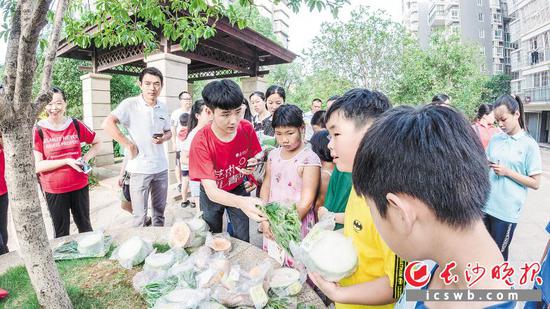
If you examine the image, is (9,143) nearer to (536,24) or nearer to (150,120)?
(150,120)

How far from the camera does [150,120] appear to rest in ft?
10.9

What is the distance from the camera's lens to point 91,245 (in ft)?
6.69

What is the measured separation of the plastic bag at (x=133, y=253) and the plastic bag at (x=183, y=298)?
23.1 inches

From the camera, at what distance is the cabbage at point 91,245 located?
80.3 inches

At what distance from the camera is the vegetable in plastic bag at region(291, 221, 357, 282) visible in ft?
3.59

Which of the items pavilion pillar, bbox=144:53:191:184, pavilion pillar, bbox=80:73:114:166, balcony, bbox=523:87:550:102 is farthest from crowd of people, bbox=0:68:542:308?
balcony, bbox=523:87:550:102

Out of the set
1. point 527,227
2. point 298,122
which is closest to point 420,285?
point 298,122

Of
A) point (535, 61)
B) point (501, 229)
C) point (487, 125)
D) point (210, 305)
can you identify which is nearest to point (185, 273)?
point (210, 305)

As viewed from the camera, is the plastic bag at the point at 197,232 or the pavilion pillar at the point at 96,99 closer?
the plastic bag at the point at 197,232

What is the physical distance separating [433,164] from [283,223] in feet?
3.21

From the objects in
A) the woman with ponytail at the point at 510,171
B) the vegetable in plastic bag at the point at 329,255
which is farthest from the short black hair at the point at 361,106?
the woman with ponytail at the point at 510,171

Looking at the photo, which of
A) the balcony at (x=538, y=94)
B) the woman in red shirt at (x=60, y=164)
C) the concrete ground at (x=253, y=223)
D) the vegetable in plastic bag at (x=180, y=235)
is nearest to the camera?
the vegetable in plastic bag at (x=180, y=235)

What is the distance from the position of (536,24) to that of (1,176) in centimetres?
3597

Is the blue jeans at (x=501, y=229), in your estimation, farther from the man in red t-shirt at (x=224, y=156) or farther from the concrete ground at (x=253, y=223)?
the man in red t-shirt at (x=224, y=156)
